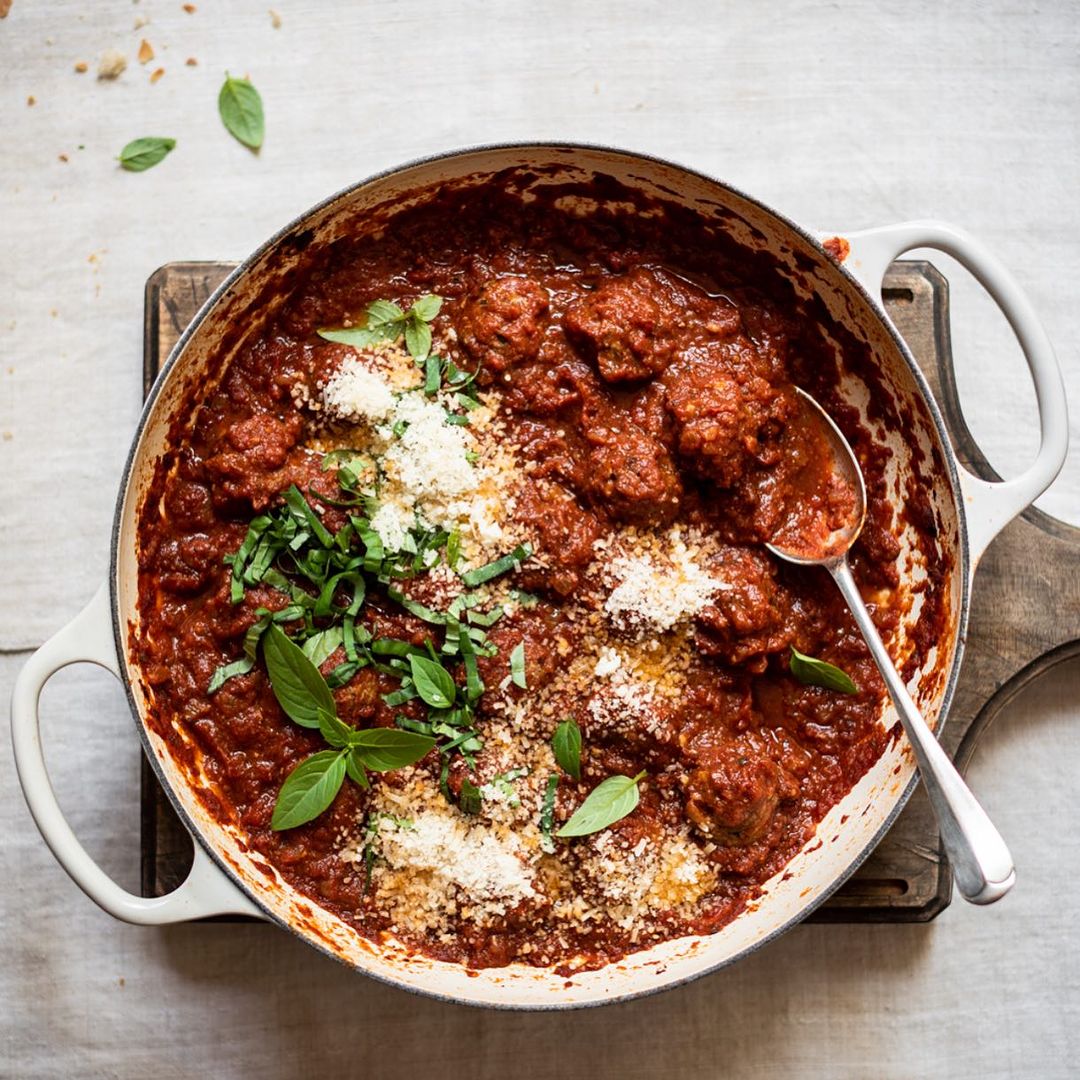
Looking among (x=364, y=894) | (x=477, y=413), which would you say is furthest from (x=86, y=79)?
(x=364, y=894)

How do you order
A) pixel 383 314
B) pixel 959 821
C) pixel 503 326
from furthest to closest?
pixel 383 314 < pixel 503 326 < pixel 959 821

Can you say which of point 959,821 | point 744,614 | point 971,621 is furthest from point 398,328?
point 959,821

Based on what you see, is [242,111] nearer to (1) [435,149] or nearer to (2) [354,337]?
(1) [435,149]


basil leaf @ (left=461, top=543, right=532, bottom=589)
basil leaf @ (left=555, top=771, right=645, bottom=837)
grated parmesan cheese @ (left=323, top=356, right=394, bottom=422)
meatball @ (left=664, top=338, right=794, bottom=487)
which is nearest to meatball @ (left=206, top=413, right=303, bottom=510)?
grated parmesan cheese @ (left=323, top=356, right=394, bottom=422)

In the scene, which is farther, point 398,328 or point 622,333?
point 398,328

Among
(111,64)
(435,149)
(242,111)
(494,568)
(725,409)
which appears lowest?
(494,568)

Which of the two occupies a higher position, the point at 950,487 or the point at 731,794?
the point at 950,487

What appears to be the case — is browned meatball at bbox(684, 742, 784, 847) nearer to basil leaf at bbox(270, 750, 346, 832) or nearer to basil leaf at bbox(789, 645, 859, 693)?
basil leaf at bbox(789, 645, 859, 693)

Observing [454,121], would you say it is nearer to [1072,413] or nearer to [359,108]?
[359,108]
